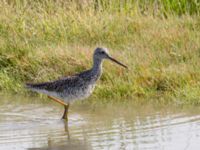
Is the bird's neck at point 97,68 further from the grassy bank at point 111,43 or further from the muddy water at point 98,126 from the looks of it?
the grassy bank at point 111,43

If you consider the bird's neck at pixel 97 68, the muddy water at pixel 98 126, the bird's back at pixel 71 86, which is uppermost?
the bird's neck at pixel 97 68

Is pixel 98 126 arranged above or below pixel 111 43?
below

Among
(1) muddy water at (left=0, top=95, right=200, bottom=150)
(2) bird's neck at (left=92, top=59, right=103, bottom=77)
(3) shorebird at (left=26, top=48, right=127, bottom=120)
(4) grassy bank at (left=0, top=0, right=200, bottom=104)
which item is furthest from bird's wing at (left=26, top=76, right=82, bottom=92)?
(4) grassy bank at (left=0, top=0, right=200, bottom=104)

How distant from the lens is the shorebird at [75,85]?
374 inches

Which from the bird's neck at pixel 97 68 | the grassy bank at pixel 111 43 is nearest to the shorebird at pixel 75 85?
the bird's neck at pixel 97 68

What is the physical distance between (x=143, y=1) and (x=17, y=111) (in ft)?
14.4

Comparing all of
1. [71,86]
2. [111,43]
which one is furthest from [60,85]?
[111,43]

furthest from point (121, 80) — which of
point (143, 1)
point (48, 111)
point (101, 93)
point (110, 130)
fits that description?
point (143, 1)

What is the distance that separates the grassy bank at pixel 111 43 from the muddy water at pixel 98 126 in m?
0.49

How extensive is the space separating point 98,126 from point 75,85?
0.79m

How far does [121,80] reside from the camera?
10531mm

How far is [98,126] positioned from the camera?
895 cm

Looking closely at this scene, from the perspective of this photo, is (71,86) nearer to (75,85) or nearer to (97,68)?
(75,85)

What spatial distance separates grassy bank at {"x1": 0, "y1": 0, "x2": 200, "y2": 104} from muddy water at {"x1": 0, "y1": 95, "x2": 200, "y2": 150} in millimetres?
492
